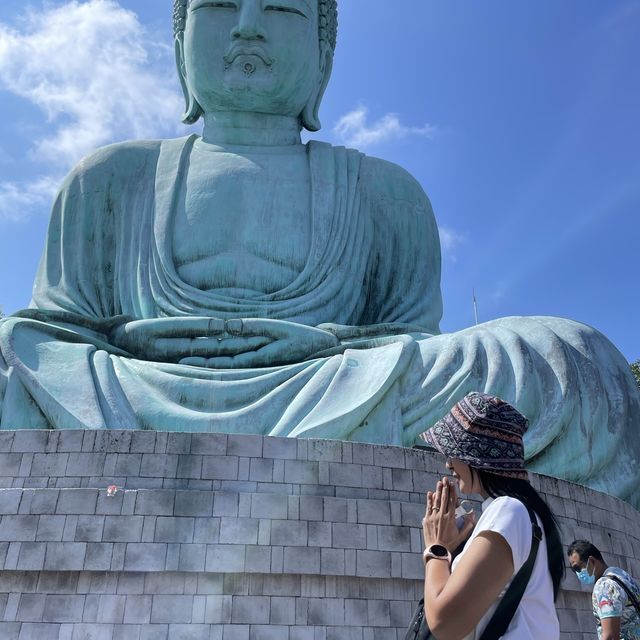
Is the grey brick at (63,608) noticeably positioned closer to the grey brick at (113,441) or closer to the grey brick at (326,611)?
the grey brick at (113,441)

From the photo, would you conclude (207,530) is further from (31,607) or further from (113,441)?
(31,607)

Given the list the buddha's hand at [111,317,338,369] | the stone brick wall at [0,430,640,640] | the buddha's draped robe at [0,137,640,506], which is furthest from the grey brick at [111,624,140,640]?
the buddha's hand at [111,317,338,369]

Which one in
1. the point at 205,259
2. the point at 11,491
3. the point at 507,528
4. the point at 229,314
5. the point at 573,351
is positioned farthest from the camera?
the point at 205,259

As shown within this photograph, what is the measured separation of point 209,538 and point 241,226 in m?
3.52

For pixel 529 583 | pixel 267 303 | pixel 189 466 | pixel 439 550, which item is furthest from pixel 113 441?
pixel 529 583

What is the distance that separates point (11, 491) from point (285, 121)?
16.1 feet

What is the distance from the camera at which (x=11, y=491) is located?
14.2ft

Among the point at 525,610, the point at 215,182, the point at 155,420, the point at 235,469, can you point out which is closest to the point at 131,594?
the point at 235,469

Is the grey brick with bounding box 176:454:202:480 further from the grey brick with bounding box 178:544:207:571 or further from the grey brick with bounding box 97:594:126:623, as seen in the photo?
the grey brick with bounding box 97:594:126:623

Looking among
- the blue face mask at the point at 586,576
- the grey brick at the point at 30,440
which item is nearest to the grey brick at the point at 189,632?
the grey brick at the point at 30,440

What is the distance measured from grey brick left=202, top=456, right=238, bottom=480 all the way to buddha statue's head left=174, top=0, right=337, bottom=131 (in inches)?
172

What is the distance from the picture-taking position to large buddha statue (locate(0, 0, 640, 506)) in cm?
527

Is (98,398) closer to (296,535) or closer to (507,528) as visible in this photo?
(296,535)

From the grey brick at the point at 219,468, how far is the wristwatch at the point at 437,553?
9.35ft
